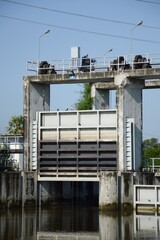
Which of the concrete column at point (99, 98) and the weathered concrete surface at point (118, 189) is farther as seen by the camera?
the concrete column at point (99, 98)

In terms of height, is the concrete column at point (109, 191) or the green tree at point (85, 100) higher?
the green tree at point (85, 100)

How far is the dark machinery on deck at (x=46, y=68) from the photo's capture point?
149 feet

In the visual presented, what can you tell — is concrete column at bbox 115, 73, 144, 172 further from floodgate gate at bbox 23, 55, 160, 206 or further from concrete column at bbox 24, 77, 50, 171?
concrete column at bbox 24, 77, 50, 171

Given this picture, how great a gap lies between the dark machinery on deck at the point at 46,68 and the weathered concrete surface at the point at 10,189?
306 inches

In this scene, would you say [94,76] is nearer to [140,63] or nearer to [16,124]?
[140,63]

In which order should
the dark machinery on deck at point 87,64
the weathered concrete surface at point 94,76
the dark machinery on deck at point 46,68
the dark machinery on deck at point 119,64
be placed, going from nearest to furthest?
1. the weathered concrete surface at point 94,76
2. the dark machinery on deck at point 119,64
3. the dark machinery on deck at point 87,64
4. the dark machinery on deck at point 46,68

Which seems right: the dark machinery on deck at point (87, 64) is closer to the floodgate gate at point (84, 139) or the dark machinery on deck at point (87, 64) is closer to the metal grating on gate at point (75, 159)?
the floodgate gate at point (84, 139)

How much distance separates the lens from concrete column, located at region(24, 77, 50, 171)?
4459 cm

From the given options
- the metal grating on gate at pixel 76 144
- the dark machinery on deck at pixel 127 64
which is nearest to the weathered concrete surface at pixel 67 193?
the metal grating on gate at pixel 76 144

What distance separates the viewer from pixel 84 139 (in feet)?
141

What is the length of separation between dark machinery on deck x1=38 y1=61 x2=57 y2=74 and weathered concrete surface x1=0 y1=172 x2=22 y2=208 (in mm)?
7782

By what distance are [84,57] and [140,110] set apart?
572 centimetres

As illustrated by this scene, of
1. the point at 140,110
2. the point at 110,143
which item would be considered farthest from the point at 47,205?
the point at 140,110

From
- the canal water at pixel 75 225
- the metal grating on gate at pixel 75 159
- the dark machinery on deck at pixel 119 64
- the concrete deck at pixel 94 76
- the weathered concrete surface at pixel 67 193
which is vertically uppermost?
the dark machinery on deck at pixel 119 64
